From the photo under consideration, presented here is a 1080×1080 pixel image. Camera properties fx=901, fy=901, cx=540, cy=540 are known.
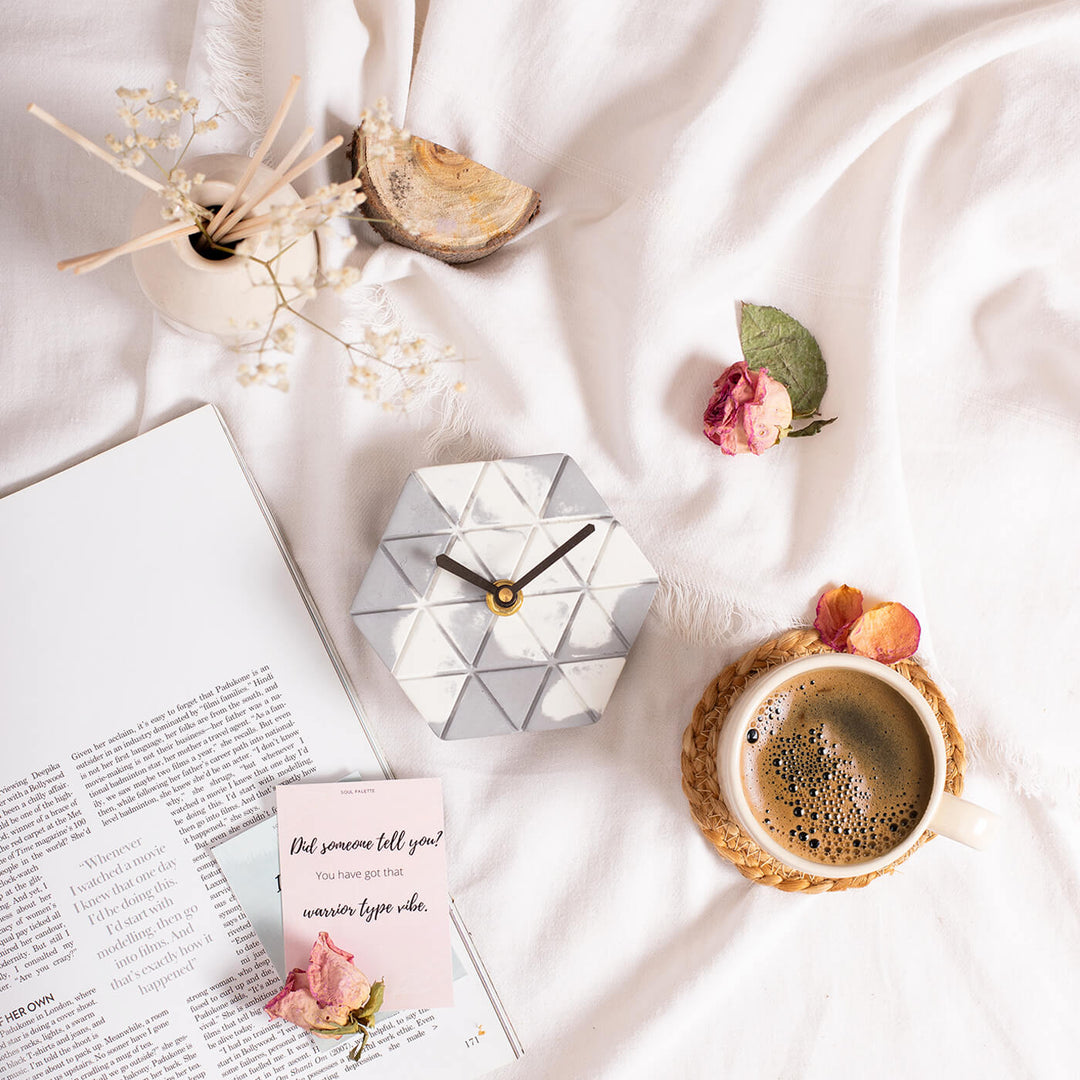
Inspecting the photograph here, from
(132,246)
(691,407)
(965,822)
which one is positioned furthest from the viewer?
(691,407)

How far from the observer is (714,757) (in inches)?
29.3

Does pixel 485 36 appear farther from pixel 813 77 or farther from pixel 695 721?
pixel 695 721

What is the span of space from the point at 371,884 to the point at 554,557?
A: 0.33 meters

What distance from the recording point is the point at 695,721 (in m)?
0.78

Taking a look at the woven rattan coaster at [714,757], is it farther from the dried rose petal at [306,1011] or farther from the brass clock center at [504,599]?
the dried rose petal at [306,1011]

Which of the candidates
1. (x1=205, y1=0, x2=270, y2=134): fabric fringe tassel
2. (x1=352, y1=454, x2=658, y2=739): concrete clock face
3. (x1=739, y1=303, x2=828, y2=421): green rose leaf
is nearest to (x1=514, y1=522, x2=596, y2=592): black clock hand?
(x1=352, y1=454, x2=658, y2=739): concrete clock face

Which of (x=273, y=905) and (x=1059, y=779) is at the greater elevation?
(x=1059, y=779)

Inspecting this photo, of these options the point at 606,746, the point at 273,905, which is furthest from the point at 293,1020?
the point at 606,746

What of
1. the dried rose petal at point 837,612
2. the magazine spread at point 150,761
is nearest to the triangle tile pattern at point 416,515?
the magazine spread at point 150,761

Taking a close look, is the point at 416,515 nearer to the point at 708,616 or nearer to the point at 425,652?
the point at 425,652

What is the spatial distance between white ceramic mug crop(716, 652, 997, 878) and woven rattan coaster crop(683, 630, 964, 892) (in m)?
0.05

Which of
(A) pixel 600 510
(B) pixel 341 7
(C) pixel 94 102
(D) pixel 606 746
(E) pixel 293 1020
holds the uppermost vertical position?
(B) pixel 341 7

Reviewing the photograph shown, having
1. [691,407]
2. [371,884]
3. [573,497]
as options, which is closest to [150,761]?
[371,884]

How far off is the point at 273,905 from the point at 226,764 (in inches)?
5.0
